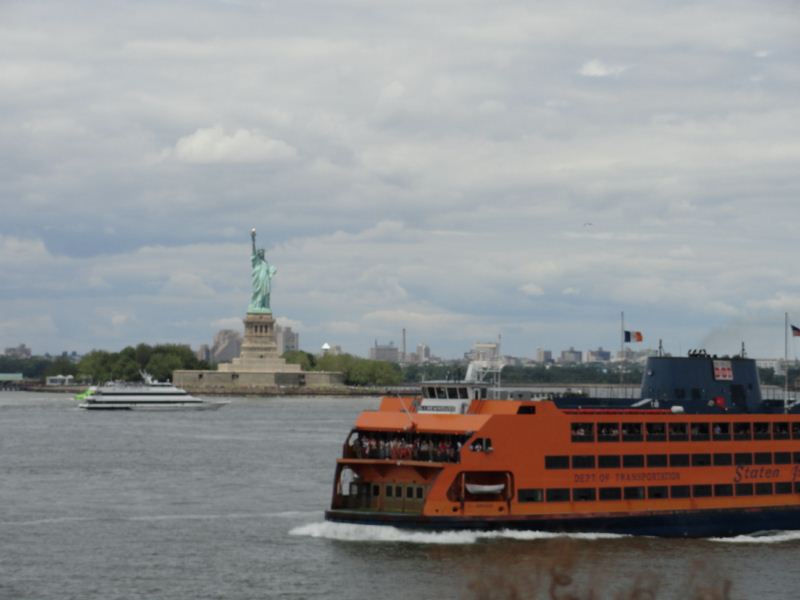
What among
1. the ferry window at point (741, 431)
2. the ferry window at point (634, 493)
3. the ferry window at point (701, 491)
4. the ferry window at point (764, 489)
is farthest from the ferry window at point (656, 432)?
the ferry window at point (764, 489)

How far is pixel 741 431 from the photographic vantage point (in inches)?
1948

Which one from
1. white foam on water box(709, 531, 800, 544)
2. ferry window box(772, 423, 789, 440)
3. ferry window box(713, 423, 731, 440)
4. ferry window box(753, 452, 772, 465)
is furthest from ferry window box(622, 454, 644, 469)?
ferry window box(772, 423, 789, 440)

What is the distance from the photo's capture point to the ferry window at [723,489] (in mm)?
48375

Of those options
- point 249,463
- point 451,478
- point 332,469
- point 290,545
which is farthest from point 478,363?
point 249,463

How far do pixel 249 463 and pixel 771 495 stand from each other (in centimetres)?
3263

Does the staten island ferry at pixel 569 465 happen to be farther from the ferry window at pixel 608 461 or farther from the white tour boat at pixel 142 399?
the white tour boat at pixel 142 399

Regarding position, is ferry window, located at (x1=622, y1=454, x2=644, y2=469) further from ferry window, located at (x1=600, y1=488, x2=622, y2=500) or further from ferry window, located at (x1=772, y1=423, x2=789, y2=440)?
ferry window, located at (x1=772, y1=423, x2=789, y2=440)

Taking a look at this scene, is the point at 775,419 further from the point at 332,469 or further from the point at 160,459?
the point at 160,459

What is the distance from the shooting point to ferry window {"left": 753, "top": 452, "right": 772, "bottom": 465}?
162 feet

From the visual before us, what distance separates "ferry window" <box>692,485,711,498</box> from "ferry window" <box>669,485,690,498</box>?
264 mm

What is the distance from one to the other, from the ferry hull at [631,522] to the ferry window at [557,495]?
57 cm

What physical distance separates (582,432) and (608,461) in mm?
1354

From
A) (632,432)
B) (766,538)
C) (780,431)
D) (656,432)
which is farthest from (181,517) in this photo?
(780,431)

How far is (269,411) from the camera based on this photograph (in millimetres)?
149125
